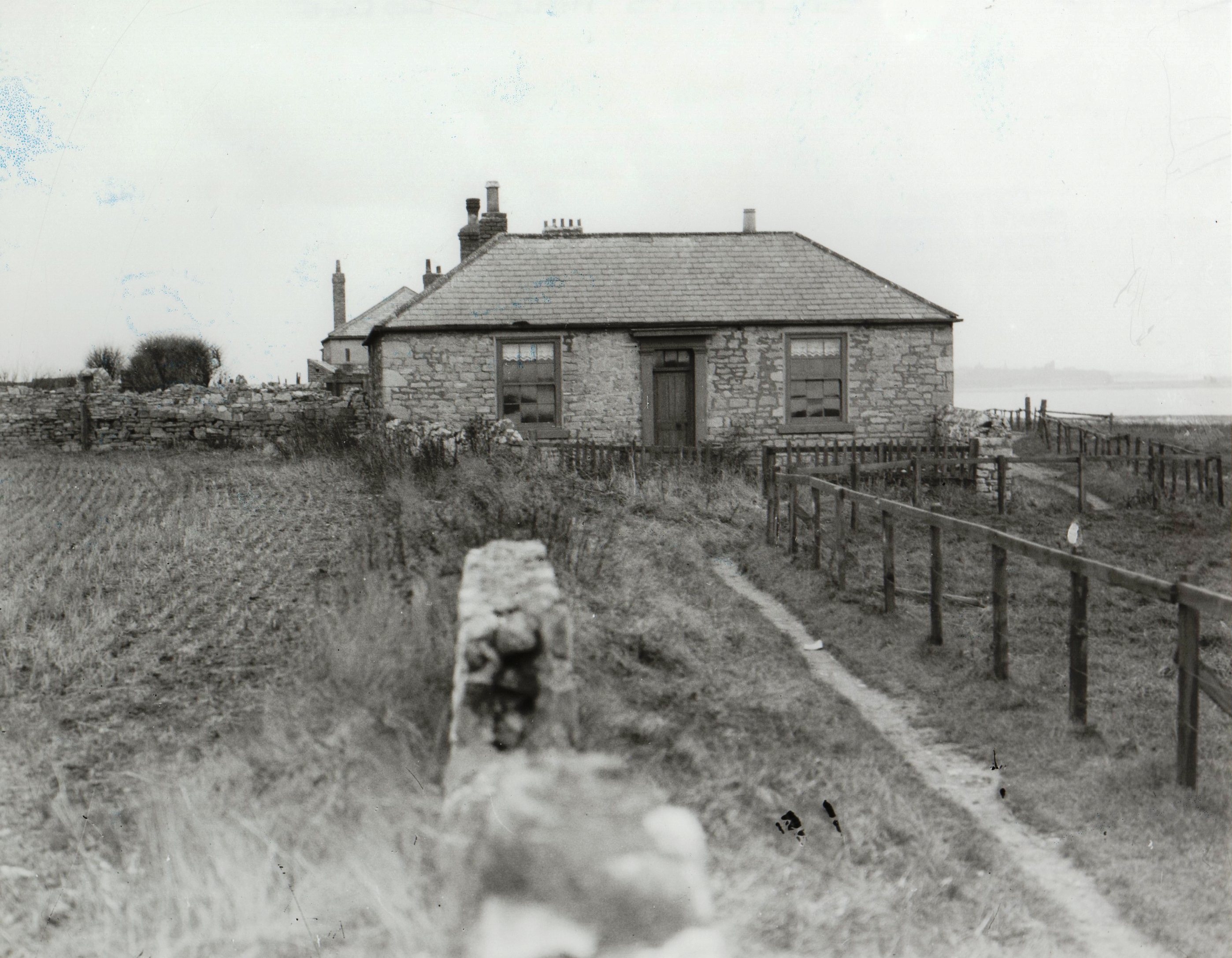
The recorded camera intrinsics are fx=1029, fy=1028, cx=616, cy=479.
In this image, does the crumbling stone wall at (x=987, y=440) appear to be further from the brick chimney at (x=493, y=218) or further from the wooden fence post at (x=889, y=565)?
the brick chimney at (x=493, y=218)

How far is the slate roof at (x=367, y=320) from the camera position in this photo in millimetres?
45750

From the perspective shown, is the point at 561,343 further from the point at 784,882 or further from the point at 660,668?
the point at 784,882

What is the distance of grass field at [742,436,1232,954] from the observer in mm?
4656

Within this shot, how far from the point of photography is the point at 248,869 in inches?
163

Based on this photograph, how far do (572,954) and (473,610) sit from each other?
1.54 metres

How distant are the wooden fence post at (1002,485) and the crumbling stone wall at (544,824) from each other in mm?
11721

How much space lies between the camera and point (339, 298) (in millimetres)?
48719

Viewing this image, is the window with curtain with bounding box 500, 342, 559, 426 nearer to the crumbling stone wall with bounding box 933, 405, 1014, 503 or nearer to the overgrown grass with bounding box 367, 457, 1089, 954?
the crumbling stone wall with bounding box 933, 405, 1014, 503

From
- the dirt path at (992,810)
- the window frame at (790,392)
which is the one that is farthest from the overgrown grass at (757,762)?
the window frame at (790,392)

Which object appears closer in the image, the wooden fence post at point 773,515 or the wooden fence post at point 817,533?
the wooden fence post at point 817,533

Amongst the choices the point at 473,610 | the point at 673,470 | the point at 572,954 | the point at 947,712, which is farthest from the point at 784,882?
the point at 673,470

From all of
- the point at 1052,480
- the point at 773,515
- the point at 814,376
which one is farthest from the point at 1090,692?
the point at 1052,480

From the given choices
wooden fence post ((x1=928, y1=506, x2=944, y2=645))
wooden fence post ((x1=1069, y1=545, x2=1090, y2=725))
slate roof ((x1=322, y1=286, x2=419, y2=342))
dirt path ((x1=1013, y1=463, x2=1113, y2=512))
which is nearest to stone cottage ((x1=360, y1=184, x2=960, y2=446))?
dirt path ((x1=1013, y1=463, x2=1113, y2=512))

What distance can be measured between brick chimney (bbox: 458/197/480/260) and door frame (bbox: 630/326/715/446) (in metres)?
6.19
